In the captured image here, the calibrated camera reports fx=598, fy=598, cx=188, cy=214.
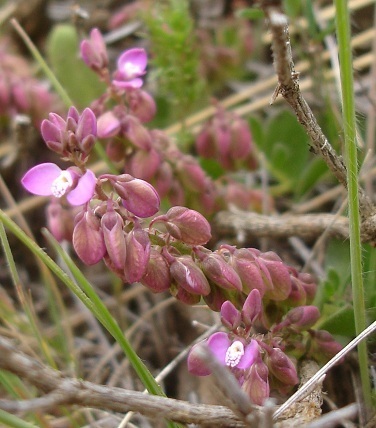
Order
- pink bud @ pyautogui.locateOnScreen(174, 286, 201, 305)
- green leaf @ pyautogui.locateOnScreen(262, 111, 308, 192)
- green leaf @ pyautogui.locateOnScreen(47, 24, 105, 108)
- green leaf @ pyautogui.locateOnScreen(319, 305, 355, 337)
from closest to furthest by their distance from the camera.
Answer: pink bud @ pyautogui.locateOnScreen(174, 286, 201, 305) → green leaf @ pyautogui.locateOnScreen(319, 305, 355, 337) → green leaf @ pyautogui.locateOnScreen(262, 111, 308, 192) → green leaf @ pyautogui.locateOnScreen(47, 24, 105, 108)

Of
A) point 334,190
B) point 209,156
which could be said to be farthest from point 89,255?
point 334,190

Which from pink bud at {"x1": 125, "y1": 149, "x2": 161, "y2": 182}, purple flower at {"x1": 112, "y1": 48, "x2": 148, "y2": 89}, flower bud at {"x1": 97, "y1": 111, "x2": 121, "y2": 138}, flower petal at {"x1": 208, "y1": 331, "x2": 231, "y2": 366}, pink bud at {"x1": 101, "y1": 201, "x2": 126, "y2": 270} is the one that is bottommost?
flower petal at {"x1": 208, "y1": 331, "x2": 231, "y2": 366}

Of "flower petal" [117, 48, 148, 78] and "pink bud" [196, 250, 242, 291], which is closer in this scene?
"pink bud" [196, 250, 242, 291]

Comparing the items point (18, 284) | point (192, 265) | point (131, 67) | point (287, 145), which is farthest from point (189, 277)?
point (287, 145)

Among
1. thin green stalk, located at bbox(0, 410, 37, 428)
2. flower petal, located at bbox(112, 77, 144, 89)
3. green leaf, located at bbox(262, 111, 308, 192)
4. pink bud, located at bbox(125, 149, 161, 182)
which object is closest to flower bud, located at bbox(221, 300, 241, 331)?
thin green stalk, located at bbox(0, 410, 37, 428)

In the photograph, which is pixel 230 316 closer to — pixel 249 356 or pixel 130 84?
pixel 249 356

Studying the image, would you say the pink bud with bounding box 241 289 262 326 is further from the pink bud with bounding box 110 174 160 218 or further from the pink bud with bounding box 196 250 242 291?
the pink bud with bounding box 110 174 160 218

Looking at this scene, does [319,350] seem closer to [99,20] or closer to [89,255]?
[89,255]
